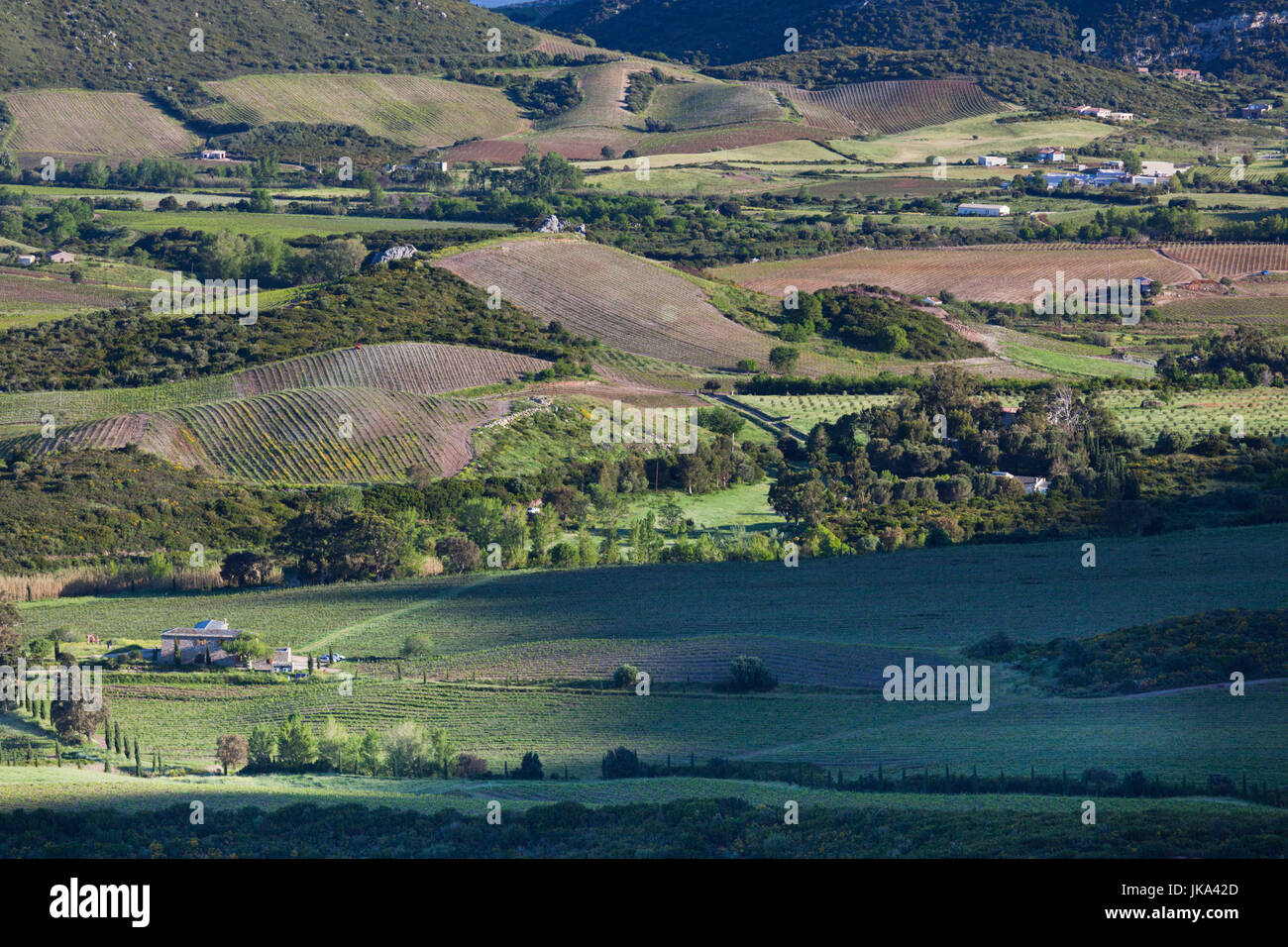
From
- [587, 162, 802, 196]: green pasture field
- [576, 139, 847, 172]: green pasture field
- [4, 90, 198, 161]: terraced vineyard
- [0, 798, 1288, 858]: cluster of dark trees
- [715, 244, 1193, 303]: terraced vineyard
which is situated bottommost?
[0, 798, 1288, 858]: cluster of dark trees

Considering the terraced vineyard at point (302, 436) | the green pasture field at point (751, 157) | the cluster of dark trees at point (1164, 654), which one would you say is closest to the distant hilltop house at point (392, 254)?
the terraced vineyard at point (302, 436)

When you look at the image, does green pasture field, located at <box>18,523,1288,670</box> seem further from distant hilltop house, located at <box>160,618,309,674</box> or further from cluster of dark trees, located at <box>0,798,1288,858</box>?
cluster of dark trees, located at <box>0,798,1288,858</box>

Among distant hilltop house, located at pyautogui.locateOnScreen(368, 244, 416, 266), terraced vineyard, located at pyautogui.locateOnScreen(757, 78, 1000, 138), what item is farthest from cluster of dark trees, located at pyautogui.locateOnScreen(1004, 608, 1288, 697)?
terraced vineyard, located at pyautogui.locateOnScreen(757, 78, 1000, 138)

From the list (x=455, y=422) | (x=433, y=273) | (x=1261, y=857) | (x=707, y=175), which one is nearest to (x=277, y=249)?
(x=433, y=273)

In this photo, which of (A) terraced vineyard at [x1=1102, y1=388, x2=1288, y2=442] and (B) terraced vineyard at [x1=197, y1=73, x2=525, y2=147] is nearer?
(A) terraced vineyard at [x1=1102, y1=388, x2=1288, y2=442]

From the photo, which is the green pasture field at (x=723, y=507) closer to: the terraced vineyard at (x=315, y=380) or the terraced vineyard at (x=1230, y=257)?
the terraced vineyard at (x=315, y=380)

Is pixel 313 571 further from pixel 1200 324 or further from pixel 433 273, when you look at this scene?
pixel 1200 324
